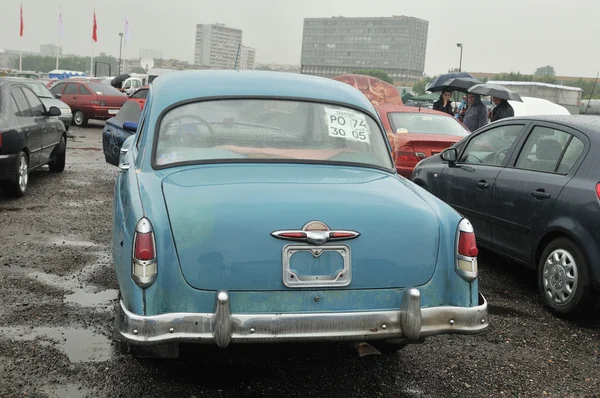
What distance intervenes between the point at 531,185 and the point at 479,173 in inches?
35.9

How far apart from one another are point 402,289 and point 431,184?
4.54 metres

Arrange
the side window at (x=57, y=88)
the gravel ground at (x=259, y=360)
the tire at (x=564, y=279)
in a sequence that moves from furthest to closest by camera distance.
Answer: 1. the side window at (x=57, y=88)
2. the tire at (x=564, y=279)
3. the gravel ground at (x=259, y=360)

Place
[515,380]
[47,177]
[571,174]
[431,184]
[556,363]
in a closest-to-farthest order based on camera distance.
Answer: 1. [515,380]
2. [556,363]
3. [571,174]
4. [431,184]
5. [47,177]

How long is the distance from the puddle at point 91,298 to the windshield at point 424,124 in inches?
246

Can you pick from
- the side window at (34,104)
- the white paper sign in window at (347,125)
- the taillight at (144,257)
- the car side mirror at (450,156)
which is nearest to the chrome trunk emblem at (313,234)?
the taillight at (144,257)

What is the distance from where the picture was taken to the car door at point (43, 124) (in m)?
10.7

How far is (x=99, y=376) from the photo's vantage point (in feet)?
13.3

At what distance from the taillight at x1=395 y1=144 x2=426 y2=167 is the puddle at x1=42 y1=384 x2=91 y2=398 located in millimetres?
6879

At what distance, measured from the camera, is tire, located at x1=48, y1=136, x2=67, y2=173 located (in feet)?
40.2

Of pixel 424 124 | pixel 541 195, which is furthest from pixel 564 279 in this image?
pixel 424 124

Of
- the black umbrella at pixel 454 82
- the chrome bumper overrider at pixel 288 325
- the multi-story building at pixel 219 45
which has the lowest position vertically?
the chrome bumper overrider at pixel 288 325

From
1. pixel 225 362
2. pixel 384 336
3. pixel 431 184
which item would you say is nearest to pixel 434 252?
pixel 384 336

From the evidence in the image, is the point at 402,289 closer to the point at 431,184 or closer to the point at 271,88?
the point at 271,88

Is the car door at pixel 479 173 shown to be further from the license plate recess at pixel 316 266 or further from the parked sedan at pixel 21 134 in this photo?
the parked sedan at pixel 21 134
